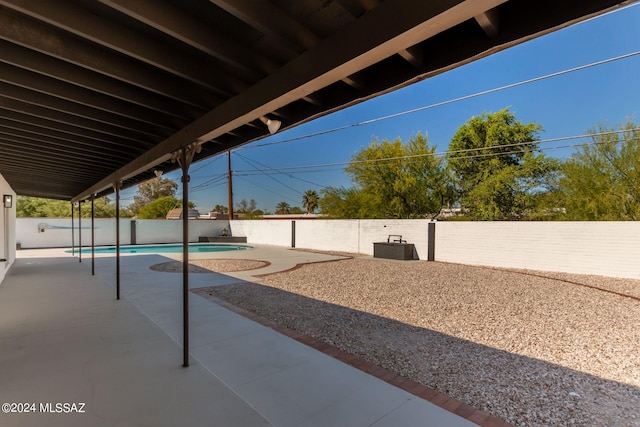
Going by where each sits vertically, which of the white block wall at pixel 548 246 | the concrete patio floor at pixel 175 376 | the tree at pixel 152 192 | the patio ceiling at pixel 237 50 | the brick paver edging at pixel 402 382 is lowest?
the brick paver edging at pixel 402 382

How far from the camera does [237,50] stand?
170 cm

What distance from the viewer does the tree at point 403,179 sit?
1645 cm

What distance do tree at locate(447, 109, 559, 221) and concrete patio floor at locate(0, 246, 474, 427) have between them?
13400 millimetres

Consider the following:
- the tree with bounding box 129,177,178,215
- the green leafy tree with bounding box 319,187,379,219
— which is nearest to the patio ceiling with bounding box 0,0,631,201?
the green leafy tree with bounding box 319,187,379,219

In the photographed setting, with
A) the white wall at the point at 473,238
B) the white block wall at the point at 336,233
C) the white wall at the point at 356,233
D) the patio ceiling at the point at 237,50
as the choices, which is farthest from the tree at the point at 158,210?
the patio ceiling at the point at 237,50

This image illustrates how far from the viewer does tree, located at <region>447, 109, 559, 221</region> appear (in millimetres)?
14273

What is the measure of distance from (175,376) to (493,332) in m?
3.65

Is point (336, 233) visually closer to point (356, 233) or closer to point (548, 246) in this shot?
point (356, 233)

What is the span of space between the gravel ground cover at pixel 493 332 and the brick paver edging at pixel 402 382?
0.10 meters

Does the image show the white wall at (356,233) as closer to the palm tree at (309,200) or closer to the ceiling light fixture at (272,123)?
the ceiling light fixture at (272,123)

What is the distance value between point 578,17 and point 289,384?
2.72 metres

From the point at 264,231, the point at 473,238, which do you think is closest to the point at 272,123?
the point at 473,238

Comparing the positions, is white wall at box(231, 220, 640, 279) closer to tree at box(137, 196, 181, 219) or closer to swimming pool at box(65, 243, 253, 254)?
swimming pool at box(65, 243, 253, 254)

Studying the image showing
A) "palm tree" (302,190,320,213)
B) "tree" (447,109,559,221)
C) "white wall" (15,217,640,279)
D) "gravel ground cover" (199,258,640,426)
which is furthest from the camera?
"palm tree" (302,190,320,213)
